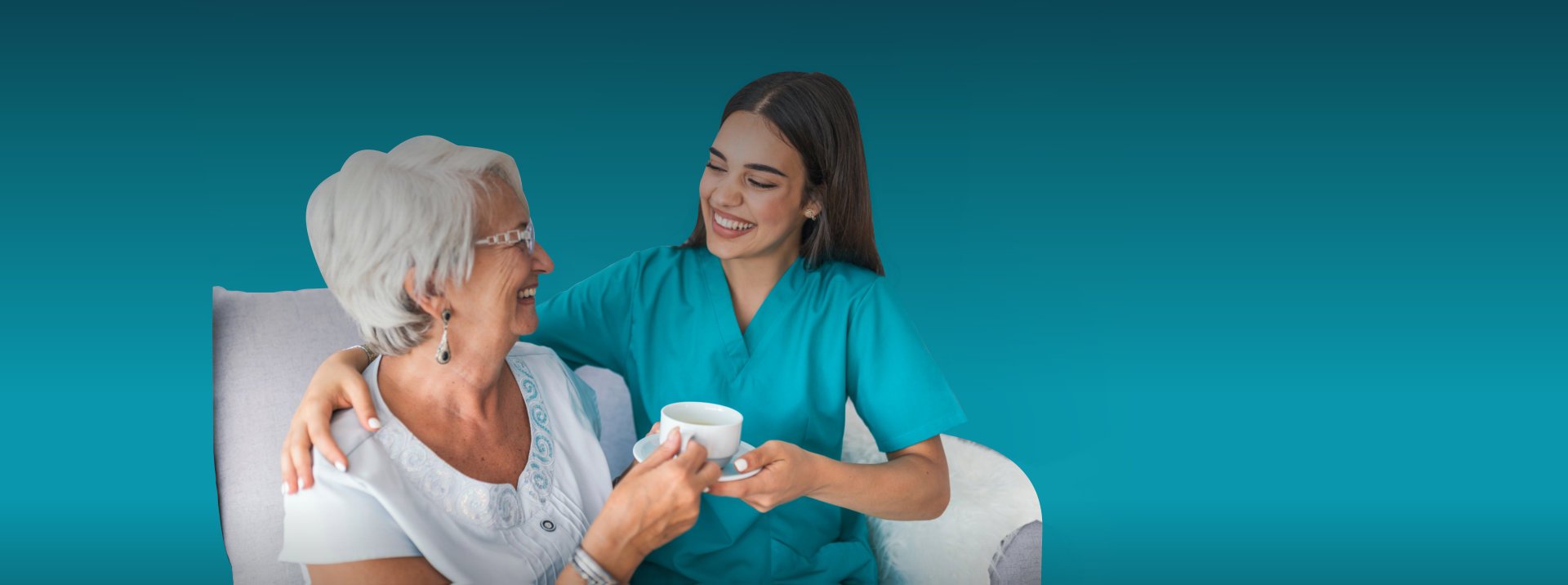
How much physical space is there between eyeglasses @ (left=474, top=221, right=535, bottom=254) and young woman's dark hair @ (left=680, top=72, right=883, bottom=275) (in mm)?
376

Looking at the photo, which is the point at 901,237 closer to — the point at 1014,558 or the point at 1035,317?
the point at 1035,317

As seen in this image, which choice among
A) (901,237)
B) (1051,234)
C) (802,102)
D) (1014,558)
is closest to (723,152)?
(802,102)

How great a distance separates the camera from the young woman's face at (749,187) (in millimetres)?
1911

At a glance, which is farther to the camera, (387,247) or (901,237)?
(901,237)

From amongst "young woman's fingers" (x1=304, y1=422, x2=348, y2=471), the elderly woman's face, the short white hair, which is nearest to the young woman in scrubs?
the elderly woman's face

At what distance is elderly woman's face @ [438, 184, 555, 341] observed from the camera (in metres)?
1.68

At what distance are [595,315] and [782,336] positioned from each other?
0.35m

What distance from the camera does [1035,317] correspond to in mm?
3750

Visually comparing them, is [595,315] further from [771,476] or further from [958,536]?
[958,536]

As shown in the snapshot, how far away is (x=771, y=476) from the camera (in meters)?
1.68

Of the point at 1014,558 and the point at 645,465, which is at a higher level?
the point at 645,465

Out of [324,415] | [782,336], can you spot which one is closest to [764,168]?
[782,336]

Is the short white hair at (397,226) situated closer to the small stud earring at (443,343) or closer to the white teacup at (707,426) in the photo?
the small stud earring at (443,343)

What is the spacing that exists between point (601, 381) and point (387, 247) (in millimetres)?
879
